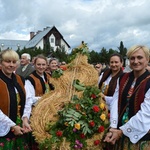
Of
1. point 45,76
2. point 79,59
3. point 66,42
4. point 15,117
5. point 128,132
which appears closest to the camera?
point 128,132

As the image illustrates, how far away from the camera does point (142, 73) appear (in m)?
2.93

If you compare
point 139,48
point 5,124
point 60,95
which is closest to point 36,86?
point 60,95

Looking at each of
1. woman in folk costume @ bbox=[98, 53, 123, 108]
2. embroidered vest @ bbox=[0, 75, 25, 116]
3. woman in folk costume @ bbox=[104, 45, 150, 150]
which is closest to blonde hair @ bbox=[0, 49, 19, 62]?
embroidered vest @ bbox=[0, 75, 25, 116]

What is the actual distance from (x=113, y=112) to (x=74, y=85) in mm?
626

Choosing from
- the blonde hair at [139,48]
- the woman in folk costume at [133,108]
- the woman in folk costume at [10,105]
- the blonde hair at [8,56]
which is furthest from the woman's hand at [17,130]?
the blonde hair at [139,48]

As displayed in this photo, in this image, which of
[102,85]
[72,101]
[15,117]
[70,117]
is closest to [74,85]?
[72,101]

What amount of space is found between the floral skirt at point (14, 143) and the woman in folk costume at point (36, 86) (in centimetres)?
27

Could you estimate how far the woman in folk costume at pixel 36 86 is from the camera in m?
3.49

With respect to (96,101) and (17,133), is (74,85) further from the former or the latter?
(17,133)

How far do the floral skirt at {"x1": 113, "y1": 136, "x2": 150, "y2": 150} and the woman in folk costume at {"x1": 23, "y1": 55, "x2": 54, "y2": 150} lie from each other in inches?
43.0

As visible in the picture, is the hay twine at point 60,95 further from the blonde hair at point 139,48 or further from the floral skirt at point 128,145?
the blonde hair at point 139,48

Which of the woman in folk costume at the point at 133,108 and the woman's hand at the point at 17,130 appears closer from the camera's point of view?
the woman in folk costume at the point at 133,108

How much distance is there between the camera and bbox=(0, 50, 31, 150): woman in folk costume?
309 cm

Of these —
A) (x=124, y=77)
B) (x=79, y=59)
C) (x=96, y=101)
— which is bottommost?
(x=96, y=101)
